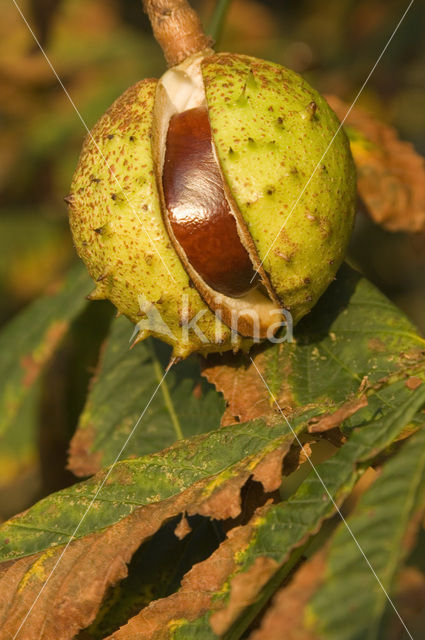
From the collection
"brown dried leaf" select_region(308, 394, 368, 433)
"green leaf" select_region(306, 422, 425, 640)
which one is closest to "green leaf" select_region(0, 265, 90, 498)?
"brown dried leaf" select_region(308, 394, 368, 433)

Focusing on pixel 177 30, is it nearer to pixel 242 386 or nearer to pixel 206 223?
pixel 206 223

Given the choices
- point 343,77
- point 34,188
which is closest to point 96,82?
point 34,188

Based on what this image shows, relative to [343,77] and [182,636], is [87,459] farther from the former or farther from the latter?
[343,77]

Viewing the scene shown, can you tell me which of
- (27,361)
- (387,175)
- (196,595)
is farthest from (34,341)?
(196,595)

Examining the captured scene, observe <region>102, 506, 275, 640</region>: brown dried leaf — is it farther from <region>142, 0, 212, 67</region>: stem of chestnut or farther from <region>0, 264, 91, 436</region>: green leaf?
<region>0, 264, 91, 436</region>: green leaf

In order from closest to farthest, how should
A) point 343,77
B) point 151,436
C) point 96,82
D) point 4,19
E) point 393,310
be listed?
point 393,310
point 151,436
point 343,77
point 96,82
point 4,19

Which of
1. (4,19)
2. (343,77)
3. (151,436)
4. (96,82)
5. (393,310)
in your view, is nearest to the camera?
(393,310)

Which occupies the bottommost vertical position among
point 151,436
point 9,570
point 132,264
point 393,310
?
point 151,436
